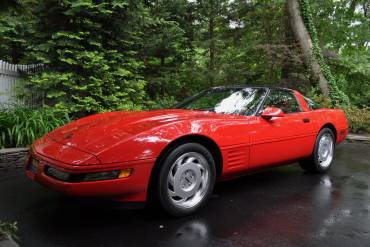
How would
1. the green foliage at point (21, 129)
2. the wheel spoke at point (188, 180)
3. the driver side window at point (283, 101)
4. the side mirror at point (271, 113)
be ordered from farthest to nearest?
1. the green foliage at point (21, 129)
2. the driver side window at point (283, 101)
3. the side mirror at point (271, 113)
4. the wheel spoke at point (188, 180)

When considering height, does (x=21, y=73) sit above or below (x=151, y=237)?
above

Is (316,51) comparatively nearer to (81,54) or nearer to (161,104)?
(161,104)

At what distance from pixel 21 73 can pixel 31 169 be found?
5.62 m

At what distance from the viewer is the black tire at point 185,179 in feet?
7.91

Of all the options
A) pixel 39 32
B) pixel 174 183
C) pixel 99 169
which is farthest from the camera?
pixel 39 32

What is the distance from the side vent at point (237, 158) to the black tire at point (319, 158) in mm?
1578

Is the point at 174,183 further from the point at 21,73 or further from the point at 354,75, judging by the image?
the point at 354,75

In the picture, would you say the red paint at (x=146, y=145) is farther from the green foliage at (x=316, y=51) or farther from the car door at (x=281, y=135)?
the green foliage at (x=316, y=51)

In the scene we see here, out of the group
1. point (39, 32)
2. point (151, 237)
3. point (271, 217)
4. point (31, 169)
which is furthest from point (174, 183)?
point (39, 32)

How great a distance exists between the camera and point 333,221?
2.58 meters

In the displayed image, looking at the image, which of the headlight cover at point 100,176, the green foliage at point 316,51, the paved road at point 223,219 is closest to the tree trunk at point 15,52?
the paved road at point 223,219

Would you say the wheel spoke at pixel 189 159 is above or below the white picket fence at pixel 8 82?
below

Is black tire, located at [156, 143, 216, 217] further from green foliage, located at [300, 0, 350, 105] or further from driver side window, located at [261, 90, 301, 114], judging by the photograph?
green foliage, located at [300, 0, 350, 105]

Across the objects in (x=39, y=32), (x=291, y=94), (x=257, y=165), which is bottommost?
(x=257, y=165)
